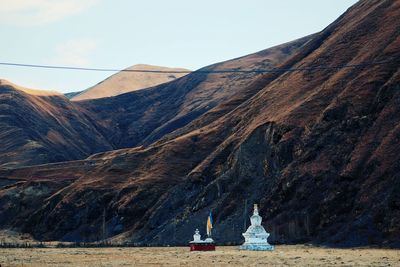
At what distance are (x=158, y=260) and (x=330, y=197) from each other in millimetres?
33147

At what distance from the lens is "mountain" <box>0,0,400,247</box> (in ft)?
306

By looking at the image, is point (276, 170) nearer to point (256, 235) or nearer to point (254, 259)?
point (256, 235)

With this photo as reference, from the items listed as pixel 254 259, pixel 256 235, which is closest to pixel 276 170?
pixel 256 235

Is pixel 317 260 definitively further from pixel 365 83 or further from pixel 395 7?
pixel 395 7

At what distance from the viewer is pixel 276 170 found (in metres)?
110

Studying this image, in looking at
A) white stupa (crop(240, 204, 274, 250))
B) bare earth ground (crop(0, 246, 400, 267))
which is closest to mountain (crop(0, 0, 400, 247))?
white stupa (crop(240, 204, 274, 250))

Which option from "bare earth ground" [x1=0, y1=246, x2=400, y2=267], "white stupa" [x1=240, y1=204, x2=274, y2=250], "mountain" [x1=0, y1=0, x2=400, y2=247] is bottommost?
"bare earth ground" [x1=0, y1=246, x2=400, y2=267]

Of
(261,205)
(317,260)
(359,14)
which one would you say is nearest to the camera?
(317,260)

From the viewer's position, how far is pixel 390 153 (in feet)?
303

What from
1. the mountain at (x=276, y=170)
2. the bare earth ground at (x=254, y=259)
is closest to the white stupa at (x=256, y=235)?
the bare earth ground at (x=254, y=259)

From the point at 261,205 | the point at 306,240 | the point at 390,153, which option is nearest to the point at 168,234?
the point at 261,205

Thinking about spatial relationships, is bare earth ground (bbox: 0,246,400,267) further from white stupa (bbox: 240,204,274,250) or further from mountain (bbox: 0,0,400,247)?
mountain (bbox: 0,0,400,247)

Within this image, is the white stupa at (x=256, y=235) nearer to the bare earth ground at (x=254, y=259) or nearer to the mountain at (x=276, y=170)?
the bare earth ground at (x=254, y=259)

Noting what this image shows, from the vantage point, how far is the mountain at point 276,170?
93188 mm
